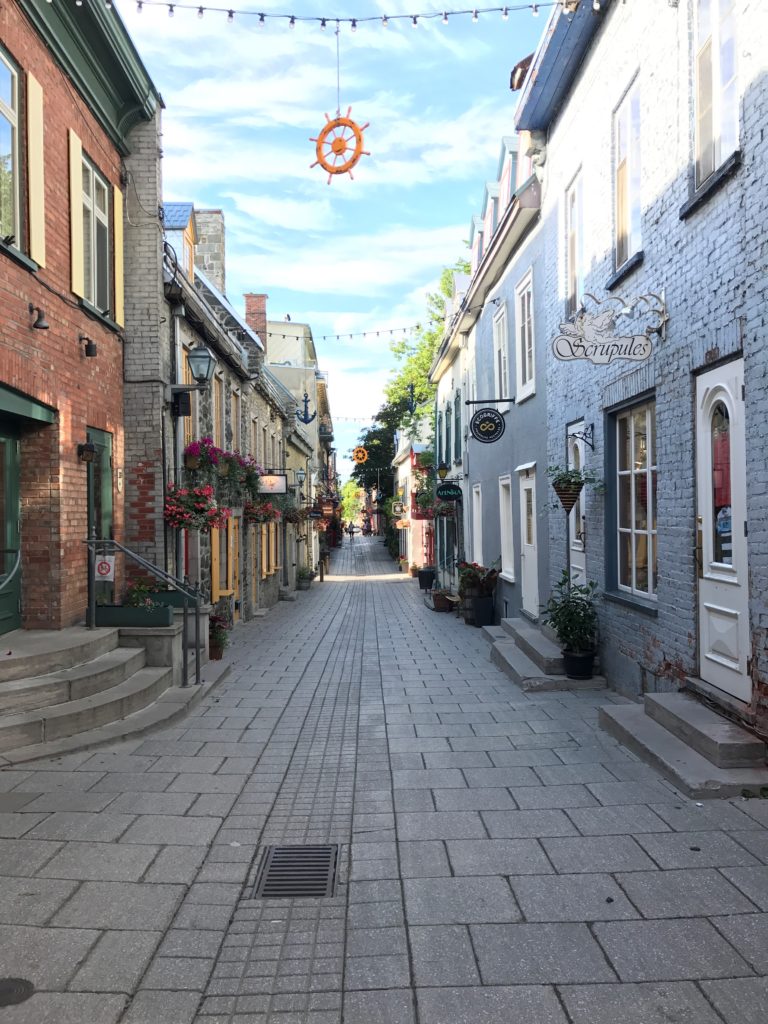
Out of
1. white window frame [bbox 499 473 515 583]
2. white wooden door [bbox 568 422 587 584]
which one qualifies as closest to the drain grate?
white wooden door [bbox 568 422 587 584]

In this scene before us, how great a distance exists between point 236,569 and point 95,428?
707 cm

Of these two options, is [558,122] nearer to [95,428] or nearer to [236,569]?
[95,428]

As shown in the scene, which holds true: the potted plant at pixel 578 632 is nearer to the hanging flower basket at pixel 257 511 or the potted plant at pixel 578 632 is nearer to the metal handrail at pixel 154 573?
the metal handrail at pixel 154 573

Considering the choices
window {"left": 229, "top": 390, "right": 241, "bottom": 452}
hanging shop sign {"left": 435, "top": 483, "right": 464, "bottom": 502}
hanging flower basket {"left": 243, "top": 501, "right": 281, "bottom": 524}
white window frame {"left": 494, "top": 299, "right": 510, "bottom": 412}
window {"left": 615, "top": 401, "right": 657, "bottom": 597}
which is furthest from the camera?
hanging shop sign {"left": 435, "top": 483, "right": 464, "bottom": 502}

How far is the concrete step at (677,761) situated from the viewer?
452cm

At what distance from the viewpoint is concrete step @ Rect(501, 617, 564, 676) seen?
27.7ft

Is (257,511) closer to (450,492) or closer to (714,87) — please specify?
(450,492)

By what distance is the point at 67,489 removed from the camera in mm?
7629

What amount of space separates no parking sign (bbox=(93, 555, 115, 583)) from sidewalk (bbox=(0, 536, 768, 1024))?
2.06 m

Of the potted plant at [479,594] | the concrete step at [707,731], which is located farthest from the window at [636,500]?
the potted plant at [479,594]

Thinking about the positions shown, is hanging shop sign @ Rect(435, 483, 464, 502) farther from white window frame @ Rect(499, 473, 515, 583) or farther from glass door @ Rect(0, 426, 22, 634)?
glass door @ Rect(0, 426, 22, 634)

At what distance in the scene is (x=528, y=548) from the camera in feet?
38.8

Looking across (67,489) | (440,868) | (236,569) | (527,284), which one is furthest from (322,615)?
(440,868)

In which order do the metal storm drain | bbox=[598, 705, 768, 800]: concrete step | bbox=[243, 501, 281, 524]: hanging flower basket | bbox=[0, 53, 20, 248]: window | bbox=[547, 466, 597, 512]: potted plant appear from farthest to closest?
1. bbox=[243, 501, 281, 524]: hanging flower basket
2. bbox=[547, 466, 597, 512]: potted plant
3. bbox=[0, 53, 20, 248]: window
4. bbox=[598, 705, 768, 800]: concrete step
5. the metal storm drain
